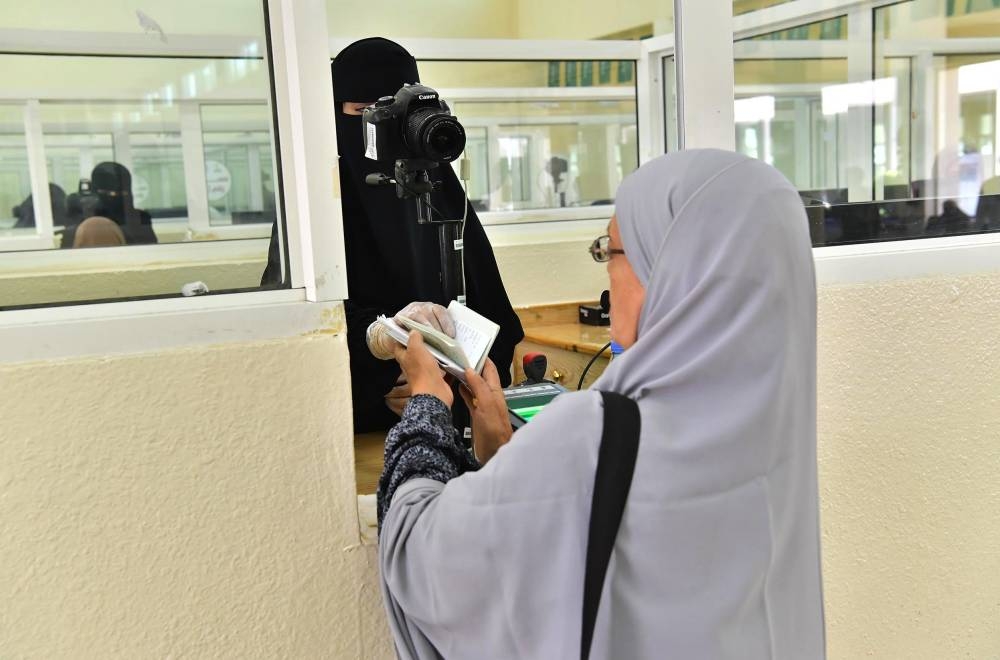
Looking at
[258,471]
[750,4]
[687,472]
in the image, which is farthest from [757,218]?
[750,4]

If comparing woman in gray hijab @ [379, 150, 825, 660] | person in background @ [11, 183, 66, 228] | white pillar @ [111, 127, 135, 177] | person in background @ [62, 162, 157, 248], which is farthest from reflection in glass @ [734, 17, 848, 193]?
white pillar @ [111, 127, 135, 177]

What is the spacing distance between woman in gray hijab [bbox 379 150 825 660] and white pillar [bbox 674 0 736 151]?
1.62ft

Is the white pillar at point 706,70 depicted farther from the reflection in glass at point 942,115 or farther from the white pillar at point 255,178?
the white pillar at point 255,178

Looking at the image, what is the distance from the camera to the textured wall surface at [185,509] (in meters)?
0.98

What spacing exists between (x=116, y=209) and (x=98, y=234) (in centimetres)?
7

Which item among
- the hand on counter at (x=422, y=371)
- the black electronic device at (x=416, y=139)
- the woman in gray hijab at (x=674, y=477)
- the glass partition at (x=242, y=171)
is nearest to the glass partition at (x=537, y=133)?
the glass partition at (x=242, y=171)

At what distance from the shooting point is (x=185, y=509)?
1.03 m

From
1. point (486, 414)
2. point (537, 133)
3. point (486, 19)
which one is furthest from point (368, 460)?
point (486, 19)

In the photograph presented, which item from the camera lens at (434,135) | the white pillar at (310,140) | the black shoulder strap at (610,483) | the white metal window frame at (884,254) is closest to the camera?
the black shoulder strap at (610,483)

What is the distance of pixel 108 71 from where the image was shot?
256cm

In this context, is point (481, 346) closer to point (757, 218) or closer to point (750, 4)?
point (757, 218)

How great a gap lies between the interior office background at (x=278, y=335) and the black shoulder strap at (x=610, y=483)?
1.35ft

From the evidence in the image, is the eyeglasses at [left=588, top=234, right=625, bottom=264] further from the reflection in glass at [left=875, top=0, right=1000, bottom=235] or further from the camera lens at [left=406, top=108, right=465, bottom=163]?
the reflection in glass at [left=875, top=0, right=1000, bottom=235]

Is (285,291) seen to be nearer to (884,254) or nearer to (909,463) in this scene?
(884,254)
